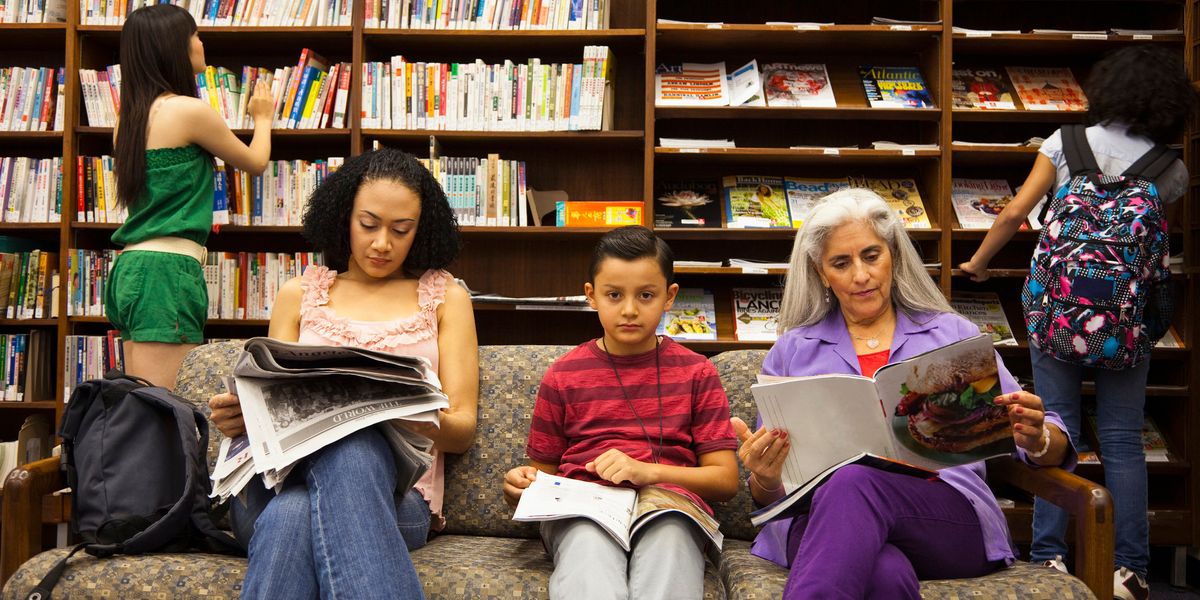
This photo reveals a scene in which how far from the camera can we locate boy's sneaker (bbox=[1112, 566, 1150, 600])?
241 centimetres

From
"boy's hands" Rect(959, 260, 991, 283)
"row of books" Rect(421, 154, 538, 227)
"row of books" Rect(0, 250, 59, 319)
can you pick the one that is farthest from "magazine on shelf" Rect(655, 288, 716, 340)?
"row of books" Rect(0, 250, 59, 319)

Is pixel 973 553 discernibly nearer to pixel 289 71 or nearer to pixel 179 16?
pixel 179 16

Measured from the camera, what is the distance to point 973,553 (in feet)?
4.78

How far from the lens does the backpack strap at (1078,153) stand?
2.52m

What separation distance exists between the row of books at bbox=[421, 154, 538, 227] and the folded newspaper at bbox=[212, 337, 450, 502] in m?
1.84

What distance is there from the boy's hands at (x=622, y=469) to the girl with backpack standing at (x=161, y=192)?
145cm

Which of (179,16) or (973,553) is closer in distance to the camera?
(973,553)

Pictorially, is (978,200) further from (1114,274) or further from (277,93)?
(277,93)

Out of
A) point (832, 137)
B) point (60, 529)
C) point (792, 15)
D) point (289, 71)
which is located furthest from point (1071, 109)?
point (60, 529)

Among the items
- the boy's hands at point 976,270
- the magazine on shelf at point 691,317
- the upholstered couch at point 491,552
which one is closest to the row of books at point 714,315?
the magazine on shelf at point 691,317

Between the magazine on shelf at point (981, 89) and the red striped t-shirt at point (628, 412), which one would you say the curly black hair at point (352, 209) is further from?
the magazine on shelf at point (981, 89)

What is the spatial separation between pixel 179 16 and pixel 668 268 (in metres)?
1.71

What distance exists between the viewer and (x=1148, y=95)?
2.52 metres

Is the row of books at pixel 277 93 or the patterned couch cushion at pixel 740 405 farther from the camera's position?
the row of books at pixel 277 93
